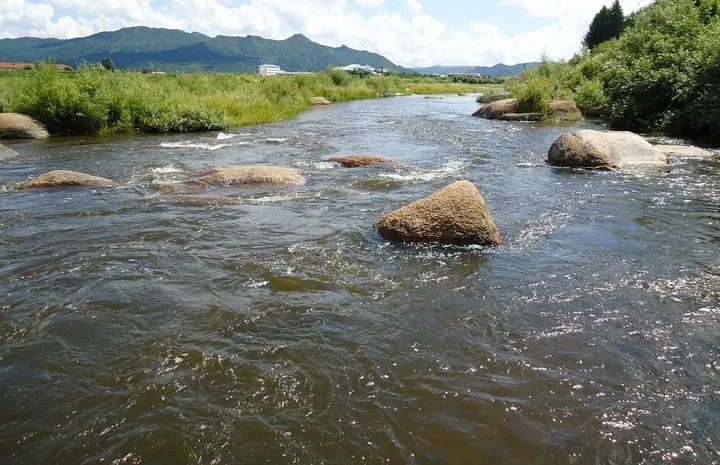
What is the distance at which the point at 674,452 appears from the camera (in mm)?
3826

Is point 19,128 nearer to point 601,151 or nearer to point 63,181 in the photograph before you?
point 63,181

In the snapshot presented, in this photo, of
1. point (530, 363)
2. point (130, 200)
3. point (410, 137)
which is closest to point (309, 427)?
point (530, 363)

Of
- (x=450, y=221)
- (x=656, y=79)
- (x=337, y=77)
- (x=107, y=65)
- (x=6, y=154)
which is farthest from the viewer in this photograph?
(x=337, y=77)

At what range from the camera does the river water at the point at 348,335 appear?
3984mm

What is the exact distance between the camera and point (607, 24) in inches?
2662

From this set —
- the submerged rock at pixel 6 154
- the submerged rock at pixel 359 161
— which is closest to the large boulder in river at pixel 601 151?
the submerged rock at pixel 359 161

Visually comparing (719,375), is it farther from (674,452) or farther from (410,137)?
(410,137)

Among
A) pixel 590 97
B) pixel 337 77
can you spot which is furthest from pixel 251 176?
pixel 337 77

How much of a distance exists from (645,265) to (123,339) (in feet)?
25.0

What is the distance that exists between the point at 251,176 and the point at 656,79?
21733 millimetres

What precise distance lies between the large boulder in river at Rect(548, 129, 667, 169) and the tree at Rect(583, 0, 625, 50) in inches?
2361

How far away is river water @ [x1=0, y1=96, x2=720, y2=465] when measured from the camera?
3.98 meters

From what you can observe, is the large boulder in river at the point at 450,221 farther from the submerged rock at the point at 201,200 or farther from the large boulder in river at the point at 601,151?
the large boulder in river at the point at 601,151

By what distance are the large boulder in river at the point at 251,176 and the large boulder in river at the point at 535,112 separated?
74.8 feet
